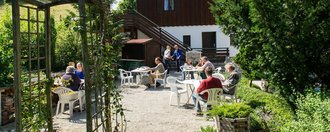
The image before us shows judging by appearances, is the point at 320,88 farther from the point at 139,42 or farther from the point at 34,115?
the point at 139,42

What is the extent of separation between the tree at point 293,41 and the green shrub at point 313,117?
1135 mm

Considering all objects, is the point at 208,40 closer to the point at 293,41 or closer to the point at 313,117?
the point at 293,41

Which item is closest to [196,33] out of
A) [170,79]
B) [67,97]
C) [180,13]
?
[180,13]

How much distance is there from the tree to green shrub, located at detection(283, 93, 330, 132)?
114 cm

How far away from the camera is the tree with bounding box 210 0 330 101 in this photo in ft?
23.0

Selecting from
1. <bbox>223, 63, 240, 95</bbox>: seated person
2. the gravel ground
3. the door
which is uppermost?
the door

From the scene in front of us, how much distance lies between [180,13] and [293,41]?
71.4ft

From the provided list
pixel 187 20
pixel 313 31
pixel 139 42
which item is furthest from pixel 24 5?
pixel 187 20

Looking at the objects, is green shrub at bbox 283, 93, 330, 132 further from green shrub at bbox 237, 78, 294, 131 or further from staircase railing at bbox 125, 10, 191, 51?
staircase railing at bbox 125, 10, 191, 51

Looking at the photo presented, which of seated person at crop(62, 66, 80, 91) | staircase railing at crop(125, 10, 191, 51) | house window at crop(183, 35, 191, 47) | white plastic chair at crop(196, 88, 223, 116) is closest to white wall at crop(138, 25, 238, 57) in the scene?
house window at crop(183, 35, 191, 47)

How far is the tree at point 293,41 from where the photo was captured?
23.0 ft

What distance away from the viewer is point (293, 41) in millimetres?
7152

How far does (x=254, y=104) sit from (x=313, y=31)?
2.47 metres

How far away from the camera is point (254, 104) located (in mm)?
8859
